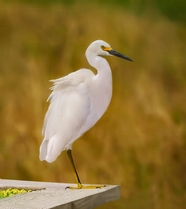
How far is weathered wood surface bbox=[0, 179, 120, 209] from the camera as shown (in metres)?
1.47

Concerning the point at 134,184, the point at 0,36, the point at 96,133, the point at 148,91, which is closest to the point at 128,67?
the point at 148,91

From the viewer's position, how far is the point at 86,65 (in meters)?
2.89

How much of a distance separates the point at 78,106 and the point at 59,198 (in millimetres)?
376

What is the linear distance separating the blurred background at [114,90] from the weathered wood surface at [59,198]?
3.27 feet

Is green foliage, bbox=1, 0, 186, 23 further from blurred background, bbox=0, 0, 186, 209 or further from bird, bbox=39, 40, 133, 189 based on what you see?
bird, bbox=39, 40, 133, 189

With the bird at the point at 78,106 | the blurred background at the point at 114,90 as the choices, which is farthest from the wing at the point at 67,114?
the blurred background at the point at 114,90

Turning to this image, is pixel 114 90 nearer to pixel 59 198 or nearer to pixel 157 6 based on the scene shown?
pixel 157 6

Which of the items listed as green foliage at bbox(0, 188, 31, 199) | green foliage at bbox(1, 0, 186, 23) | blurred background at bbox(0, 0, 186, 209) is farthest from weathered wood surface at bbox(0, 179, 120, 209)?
green foliage at bbox(1, 0, 186, 23)

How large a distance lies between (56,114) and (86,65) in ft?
3.62

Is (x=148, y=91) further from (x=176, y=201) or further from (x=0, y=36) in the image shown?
(x=0, y=36)

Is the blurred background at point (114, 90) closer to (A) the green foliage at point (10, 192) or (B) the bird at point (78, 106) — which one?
(B) the bird at point (78, 106)

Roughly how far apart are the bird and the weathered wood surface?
9 cm

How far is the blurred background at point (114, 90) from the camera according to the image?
2.74m

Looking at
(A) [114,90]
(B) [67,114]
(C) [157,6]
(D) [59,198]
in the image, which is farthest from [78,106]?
(C) [157,6]
